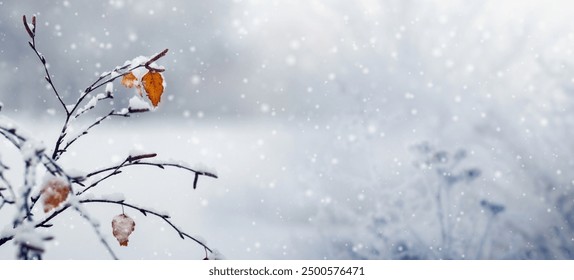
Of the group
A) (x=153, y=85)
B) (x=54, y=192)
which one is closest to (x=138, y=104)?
(x=153, y=85)

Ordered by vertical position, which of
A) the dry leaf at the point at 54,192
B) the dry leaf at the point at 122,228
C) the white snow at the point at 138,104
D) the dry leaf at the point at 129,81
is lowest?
the dry leaf at the point at 54,192

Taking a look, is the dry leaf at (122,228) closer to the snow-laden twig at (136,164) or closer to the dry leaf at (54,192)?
the snow-laden twig at (136,164)

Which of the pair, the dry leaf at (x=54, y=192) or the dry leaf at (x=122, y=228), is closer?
the dry leaf at (x=54, y=192)

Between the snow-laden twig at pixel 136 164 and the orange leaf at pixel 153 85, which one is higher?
the orange leaf at pixel 153 85

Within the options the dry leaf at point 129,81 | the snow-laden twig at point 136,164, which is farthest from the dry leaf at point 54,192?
the dry leaf at point 129,81

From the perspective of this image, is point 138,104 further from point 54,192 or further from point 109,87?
point 54,192
